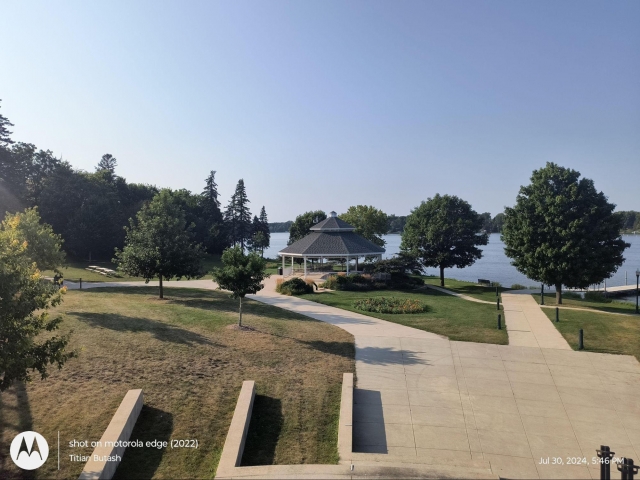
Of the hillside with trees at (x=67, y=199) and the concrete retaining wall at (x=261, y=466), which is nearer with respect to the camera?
the concrete retaining wall at (x=261, y=466)

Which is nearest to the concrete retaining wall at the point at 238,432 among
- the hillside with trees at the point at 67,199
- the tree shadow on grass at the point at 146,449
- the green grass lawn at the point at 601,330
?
the tree shadow on grass at the point at 146,449

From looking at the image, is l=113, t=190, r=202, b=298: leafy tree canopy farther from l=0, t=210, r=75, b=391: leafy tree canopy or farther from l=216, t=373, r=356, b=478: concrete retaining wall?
l=216, t=373, r=356, b=478: concrete retaining wall

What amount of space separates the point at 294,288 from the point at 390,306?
7.51 m

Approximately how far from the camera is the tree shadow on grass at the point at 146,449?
23.6ft

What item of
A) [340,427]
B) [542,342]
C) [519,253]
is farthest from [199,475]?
[519,253]

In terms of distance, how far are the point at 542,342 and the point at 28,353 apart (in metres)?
16.0

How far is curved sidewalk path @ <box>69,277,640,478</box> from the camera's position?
27.0 feet

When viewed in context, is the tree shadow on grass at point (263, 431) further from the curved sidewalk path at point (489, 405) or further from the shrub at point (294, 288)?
the shrub at point (294, 288)

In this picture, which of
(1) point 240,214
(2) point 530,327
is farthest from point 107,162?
(2) point 530,327

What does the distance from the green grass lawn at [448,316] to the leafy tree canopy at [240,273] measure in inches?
269

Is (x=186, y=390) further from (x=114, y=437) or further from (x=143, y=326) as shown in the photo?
(x=143, y=326)

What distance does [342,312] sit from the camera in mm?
20906

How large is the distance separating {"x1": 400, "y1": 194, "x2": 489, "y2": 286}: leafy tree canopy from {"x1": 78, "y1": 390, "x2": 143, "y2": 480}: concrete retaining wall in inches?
1106

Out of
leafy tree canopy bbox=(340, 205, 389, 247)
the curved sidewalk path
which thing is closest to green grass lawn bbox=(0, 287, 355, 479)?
the curved sidewalk path
